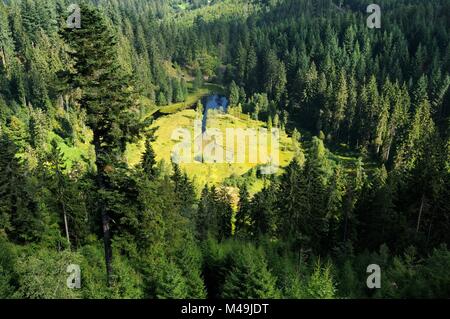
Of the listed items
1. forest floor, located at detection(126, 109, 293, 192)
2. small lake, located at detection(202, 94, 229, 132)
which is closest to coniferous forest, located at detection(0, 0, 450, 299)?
forest floor, located at detection(126, 109, 293, 192)

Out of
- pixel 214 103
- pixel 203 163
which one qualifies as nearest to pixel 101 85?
pixel 203 163

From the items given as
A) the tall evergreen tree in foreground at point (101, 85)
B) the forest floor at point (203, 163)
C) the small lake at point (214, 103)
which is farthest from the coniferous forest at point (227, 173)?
the small lake at point (214, 103)

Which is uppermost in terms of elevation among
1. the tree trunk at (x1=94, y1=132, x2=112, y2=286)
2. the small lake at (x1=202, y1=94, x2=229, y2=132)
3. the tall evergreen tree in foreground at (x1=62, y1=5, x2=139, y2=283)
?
the tall evergreen tree in foreground at (x1=62, y1=5, x2=139, y2=283)

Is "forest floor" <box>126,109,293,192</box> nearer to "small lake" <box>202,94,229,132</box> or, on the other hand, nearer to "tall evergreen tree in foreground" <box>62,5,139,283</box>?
"small lake" <box>202,94,229,132</box>

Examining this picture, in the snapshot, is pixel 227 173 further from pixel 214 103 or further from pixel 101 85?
pixel 101 85

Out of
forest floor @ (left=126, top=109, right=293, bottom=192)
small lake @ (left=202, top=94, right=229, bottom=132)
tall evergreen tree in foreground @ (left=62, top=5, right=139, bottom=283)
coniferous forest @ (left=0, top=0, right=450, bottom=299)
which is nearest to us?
tall evergreen tree in foreground @ (left=62, top=5, right=139, bottom=283)

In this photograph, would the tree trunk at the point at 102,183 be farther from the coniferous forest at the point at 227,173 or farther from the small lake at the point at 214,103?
the small lake at the point at 214,103
